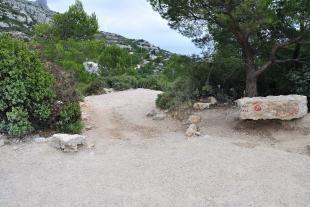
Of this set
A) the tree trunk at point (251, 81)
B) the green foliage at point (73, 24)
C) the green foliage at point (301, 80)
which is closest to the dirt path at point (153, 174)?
the tree trunk at point (251, 81)

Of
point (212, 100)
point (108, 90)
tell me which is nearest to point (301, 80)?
point (212, 100)

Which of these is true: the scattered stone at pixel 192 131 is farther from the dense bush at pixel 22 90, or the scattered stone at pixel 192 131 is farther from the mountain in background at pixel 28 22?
the mountain in background at pixel 28 22

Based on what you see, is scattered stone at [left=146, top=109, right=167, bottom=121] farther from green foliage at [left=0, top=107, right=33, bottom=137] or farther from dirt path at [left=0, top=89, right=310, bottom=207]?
green foliage at [left=0, top=107, right=33, bottom=137]

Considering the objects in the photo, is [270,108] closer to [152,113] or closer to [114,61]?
[152,113]

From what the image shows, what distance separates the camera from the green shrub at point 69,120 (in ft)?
30.8

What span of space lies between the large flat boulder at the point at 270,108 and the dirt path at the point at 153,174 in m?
1.00

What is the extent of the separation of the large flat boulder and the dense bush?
14.7 ft

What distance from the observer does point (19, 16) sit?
6269cm

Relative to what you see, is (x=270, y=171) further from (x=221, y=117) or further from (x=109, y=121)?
(x=109, y=121)

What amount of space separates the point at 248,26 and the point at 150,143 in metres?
3.43

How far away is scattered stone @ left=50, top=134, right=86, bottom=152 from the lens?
27.2 ft

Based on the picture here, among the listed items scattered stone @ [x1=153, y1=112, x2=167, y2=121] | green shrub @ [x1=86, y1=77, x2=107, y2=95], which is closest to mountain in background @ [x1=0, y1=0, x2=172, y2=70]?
green shrub @ [x1=86, y1=77, x2=107, y2=95]

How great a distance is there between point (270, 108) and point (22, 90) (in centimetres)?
556

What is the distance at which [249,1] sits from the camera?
869 centimetres
